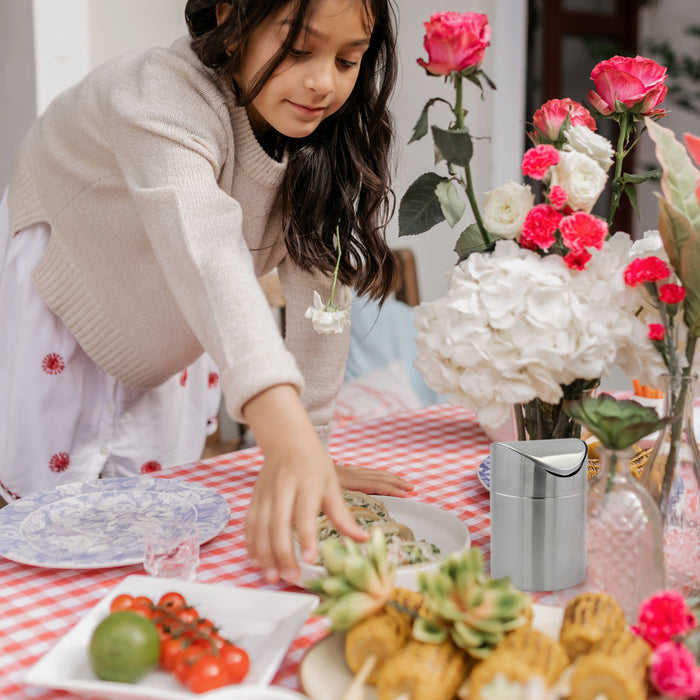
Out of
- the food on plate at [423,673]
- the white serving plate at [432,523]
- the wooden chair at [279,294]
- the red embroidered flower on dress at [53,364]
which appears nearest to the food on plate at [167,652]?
the food on plate at [423,673]

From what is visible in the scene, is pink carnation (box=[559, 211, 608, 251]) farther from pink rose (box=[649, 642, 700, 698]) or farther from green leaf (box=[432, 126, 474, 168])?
pink rose (box=[649, 642, 700, 698])

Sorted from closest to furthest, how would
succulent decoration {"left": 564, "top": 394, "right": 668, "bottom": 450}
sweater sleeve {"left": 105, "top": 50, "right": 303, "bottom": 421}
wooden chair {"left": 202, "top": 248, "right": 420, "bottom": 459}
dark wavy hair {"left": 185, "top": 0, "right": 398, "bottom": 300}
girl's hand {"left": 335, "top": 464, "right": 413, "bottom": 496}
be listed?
1. succulent decoration {"left": 564, "top": 394, "right": 668, "bottom": 450}
2. sweater sleeve {"left": 105, "top": 50, "right": 303, "bottom": 421}
3. girl's hand {"left": 335, "top": 464, "right": 413, "bottom": 496}
4. dark wavy hair {"left": 185, "top": 0, "right": 398, "bottom": 300}
5. wooden chair {"left": 202, "top": 248, "right": 420, "bottom": 459}

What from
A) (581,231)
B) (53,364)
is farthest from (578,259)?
(53,364)

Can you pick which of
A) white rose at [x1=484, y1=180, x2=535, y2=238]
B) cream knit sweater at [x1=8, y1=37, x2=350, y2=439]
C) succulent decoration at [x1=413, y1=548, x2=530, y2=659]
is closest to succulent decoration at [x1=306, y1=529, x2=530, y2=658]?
succulent decoration at [x1=413, y1=548, x2=530, y2=659]

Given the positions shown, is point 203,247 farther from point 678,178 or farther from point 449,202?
point 678,178

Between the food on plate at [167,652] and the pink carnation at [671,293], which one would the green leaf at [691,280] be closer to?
the pink carnation at [671,293]

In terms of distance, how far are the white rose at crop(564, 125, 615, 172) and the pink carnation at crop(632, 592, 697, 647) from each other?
40 cm

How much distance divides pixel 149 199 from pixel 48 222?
0.54 meters

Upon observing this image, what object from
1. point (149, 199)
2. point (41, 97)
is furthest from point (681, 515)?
point (41, 97)

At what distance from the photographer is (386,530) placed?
0.85m

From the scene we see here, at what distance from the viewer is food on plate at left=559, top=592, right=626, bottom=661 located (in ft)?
1.92

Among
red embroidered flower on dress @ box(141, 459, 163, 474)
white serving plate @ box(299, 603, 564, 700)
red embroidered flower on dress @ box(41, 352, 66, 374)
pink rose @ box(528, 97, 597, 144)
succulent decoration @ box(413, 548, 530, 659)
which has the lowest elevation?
red embroidered flower on dress @ box(141, 459, 163, 474)

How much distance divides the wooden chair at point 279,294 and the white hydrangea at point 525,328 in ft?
3.43

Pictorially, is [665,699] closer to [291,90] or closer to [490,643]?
[490,643]
